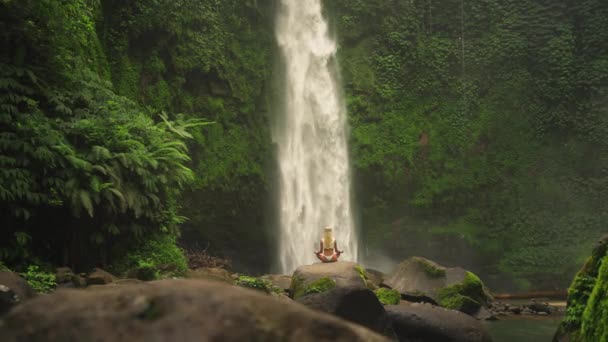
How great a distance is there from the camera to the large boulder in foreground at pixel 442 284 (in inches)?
464

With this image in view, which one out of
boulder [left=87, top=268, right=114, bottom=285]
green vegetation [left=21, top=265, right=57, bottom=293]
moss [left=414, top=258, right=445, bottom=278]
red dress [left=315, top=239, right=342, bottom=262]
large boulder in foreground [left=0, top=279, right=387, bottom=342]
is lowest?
moss [left=414, top=258, right=445, bottom=278]

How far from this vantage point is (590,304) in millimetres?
5219

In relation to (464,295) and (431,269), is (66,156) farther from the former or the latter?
(464,295)

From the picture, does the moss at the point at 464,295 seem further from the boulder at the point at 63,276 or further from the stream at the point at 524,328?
the boulder at the point at 63,276

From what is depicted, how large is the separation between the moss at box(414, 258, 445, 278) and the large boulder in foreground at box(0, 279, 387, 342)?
1107 cm

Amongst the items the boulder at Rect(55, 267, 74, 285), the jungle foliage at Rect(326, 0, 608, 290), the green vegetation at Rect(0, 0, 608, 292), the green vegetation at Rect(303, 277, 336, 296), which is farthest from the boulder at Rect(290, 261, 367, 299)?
the jungle foliage at Rect(326, 0, 608, 290)

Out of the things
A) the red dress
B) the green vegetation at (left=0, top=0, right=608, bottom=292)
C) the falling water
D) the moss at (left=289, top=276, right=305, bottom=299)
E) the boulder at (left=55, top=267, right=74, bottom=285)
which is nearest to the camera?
the boulder at (left=55, top=267, right=74, bottom=285)

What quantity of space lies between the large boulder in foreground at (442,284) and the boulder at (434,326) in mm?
3495

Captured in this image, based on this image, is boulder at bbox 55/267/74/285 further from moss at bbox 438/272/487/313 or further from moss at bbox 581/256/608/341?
moss at bbox 438/272/487/313

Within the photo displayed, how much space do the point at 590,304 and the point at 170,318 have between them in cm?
451

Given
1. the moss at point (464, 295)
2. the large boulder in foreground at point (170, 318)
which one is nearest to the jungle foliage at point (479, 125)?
the moss at point (464, 295)

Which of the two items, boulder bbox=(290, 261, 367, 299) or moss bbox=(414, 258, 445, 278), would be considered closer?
boulder bbox=(290, 261, 367, 299)

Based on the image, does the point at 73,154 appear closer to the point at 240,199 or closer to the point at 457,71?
the point at 240,199

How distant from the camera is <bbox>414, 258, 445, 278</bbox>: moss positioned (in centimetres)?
1299
